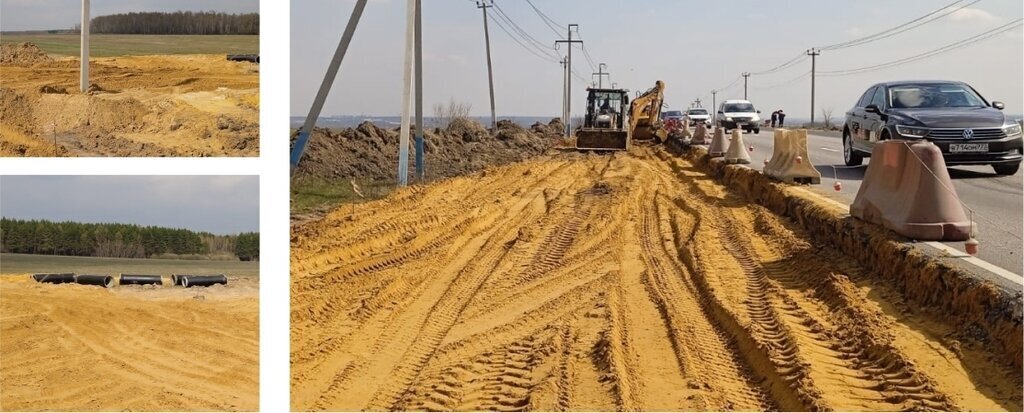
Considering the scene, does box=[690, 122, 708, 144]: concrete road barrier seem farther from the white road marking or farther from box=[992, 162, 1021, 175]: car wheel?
the white road marking

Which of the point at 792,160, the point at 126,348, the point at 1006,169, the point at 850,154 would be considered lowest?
the point at 126,348

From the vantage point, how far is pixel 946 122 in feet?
46.2

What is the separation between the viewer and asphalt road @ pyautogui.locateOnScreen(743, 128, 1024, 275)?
7.54 metres

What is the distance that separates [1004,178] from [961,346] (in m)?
10.5

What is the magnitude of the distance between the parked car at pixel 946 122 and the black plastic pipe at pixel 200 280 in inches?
490

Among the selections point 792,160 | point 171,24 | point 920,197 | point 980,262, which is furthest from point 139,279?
point 792,160

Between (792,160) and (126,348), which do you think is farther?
(792,160)

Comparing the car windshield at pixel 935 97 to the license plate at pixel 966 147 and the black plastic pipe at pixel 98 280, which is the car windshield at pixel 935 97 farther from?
the black plastic pipe at pixel 98 280

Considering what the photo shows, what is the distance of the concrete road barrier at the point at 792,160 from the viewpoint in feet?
45.9

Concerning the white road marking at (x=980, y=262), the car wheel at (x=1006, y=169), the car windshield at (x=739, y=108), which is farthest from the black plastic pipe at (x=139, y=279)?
the car windshield at (x=739, y=108)

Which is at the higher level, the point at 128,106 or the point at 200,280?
the point at 128,106

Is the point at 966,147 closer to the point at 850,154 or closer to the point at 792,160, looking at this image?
the point at 792,160

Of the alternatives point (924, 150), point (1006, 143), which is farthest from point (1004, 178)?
→ point (924, 150)

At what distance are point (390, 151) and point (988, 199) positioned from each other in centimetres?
1484
